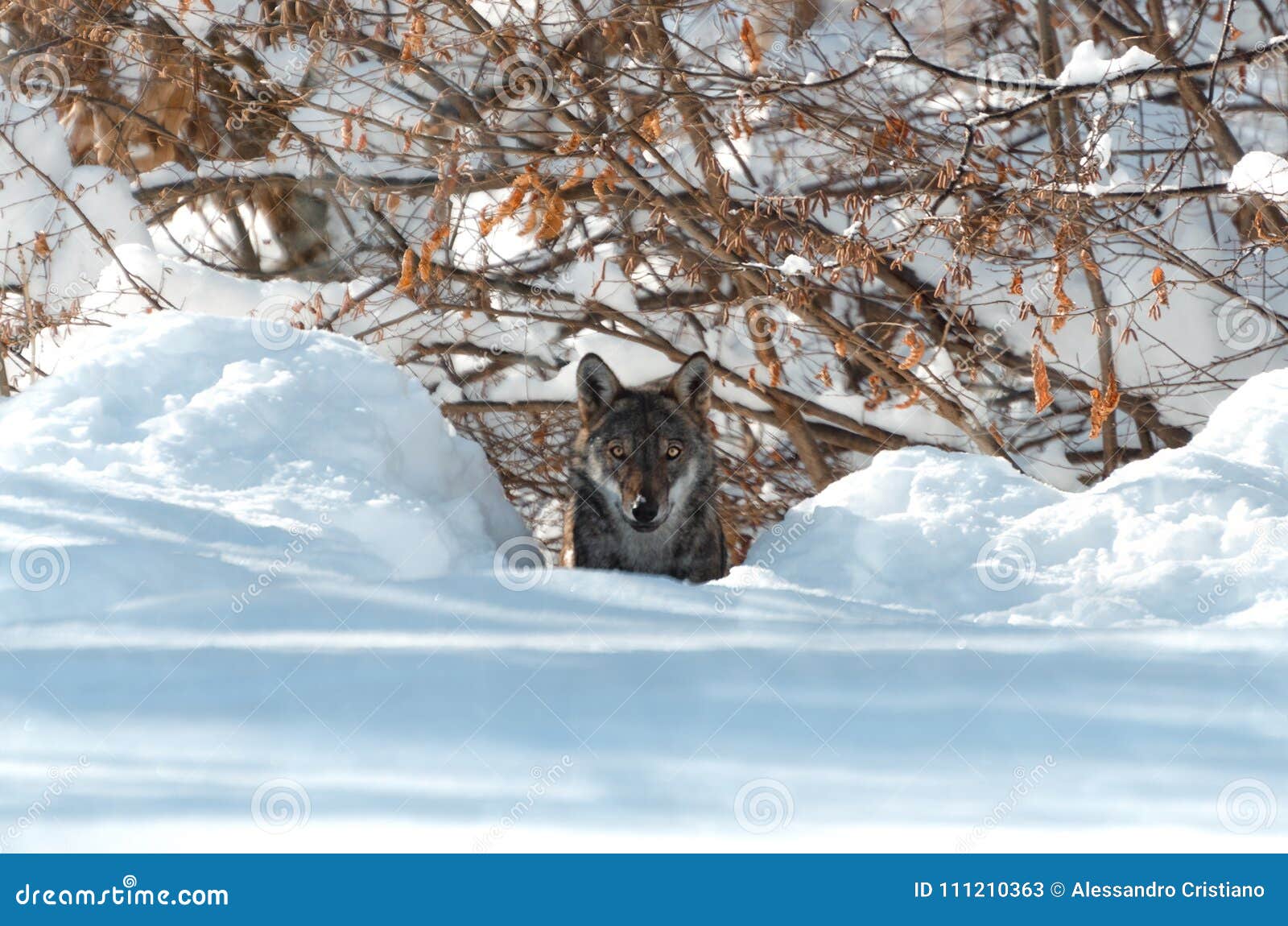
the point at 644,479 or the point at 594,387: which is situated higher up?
the point at 594,387

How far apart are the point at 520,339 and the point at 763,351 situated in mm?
2547

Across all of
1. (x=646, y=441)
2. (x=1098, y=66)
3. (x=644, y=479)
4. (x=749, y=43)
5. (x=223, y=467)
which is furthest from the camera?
(x=749, y=43)

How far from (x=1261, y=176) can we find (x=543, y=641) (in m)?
4.81

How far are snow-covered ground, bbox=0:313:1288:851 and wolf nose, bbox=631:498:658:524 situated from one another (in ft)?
2.10

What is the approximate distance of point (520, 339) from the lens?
11.3 meters

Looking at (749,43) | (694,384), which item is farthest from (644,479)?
(749,43)

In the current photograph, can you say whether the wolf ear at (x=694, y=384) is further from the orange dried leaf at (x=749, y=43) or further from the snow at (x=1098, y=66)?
the snow at (x=1098, y=66)

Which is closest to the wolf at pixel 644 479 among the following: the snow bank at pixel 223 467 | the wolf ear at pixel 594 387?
the wolf ear at pixel 594 387

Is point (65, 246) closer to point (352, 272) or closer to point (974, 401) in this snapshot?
point (352, 272)

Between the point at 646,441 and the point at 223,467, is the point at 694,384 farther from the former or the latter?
the point at 223,467

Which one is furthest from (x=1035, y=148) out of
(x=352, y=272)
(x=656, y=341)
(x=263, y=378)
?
(x=263, y=378)

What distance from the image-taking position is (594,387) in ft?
24.0

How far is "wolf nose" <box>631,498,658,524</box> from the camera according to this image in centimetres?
659

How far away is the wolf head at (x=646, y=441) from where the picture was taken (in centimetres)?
675
